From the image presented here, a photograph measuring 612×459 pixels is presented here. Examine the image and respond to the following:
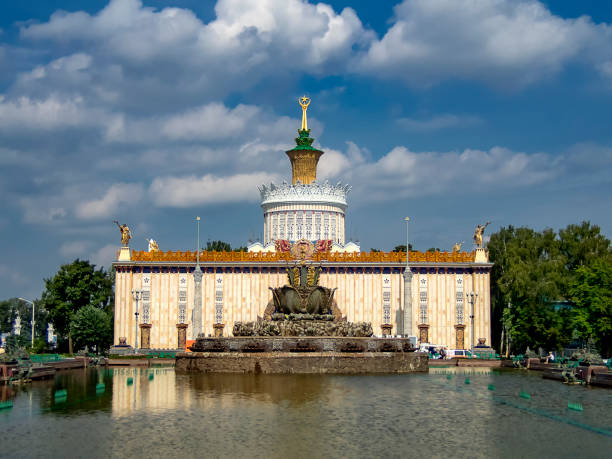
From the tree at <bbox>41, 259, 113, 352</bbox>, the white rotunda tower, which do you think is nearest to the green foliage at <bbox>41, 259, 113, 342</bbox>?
the tree at <bbox>41, 259, 113, 352</bbox>

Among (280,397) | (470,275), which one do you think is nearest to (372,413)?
(280,397)

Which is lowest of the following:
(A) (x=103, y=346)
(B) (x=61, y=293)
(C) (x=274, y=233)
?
(A) (x=103, y=346)

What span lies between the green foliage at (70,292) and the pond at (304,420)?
44023 mm

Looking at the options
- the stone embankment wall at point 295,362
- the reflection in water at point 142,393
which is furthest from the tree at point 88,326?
the stone embankment wall at point 295,362

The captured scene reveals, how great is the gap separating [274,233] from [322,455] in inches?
2724

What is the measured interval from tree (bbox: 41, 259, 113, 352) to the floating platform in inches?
1477

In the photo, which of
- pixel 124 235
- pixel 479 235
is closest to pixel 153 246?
pixel 124 235

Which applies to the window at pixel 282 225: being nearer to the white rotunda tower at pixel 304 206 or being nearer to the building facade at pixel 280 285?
the white rotunda tower at pixel 304 206

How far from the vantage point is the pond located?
19609mm

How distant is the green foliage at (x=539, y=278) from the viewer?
2702 inches

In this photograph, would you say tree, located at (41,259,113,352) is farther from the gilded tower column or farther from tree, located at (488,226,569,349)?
tree, located at (488,226,569,349)

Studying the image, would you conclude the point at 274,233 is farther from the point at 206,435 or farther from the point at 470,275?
the point at 206,435

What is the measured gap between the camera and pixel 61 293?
8031 centimetres

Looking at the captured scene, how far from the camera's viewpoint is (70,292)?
261ft
